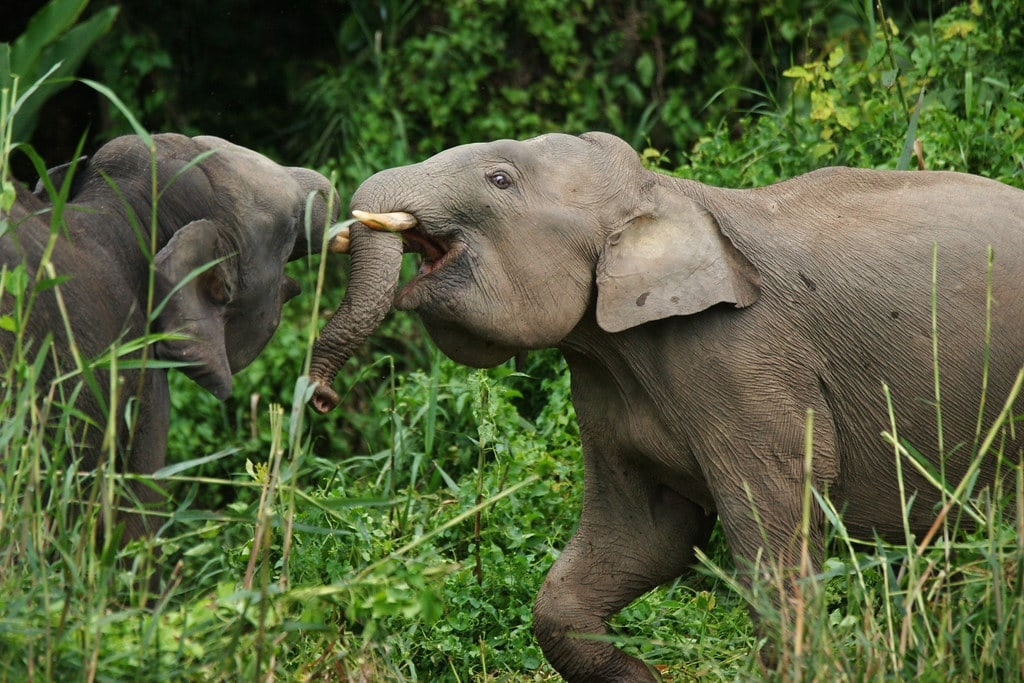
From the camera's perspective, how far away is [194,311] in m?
5.00

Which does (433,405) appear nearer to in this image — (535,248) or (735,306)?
(535,248)

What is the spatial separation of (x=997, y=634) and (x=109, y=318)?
288cm

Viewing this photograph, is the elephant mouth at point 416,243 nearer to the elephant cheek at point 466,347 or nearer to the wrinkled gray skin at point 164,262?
the elephant cheek at point 466,347

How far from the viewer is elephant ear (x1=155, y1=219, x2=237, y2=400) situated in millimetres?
4922

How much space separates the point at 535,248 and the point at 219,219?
154 centimetres

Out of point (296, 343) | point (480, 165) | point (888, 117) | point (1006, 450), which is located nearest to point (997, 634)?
point (1006, 450)

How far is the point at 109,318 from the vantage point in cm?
498

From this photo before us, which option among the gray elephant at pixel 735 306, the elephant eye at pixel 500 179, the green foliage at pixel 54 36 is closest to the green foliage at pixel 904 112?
the gray elephant at pixel 735 306

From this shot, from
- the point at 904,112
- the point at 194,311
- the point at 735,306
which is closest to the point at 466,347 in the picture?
the point at 735,306

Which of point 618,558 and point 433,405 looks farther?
point 433,405

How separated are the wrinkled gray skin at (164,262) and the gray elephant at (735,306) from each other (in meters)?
0.89

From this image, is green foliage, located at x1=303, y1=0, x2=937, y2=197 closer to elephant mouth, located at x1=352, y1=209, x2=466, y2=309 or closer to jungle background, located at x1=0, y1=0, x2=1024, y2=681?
jungle background, located at x1=0, y1=0, x2=1024, y2=681

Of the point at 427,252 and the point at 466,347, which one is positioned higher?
the point at 427,252

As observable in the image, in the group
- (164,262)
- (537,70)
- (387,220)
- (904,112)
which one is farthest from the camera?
(537,70)
